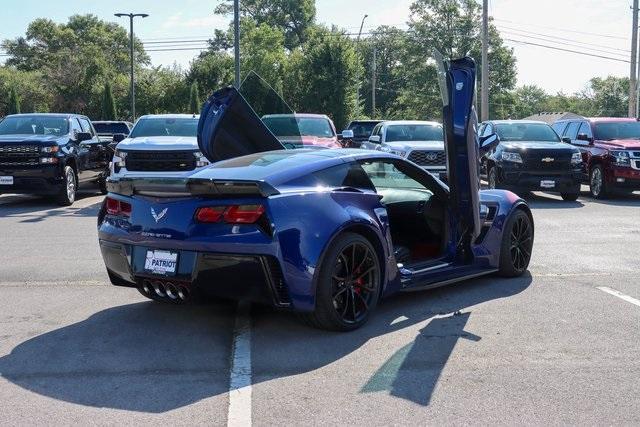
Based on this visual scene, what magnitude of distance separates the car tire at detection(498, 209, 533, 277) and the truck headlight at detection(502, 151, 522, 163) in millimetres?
8139

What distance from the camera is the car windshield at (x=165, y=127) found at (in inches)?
563

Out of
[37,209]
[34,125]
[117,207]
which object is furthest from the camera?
[34,125]

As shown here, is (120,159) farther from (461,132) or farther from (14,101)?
(14,101)

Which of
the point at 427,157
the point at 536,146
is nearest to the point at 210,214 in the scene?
the point at 427,157

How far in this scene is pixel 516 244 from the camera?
23.3 ft

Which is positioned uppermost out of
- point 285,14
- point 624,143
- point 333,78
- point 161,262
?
point 285,14

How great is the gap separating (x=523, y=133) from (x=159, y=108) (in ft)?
144

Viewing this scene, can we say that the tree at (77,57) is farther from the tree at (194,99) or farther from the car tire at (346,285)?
the car tire at (346,285)

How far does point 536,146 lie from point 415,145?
2573 millimetres

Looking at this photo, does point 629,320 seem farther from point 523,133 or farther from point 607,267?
point 523,133

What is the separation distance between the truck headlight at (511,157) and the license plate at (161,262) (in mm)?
11431

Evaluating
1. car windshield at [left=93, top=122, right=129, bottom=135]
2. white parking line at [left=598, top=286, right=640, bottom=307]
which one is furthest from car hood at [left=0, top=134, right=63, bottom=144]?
car windshield at [left=93, top=122, right=129, bottom=135]

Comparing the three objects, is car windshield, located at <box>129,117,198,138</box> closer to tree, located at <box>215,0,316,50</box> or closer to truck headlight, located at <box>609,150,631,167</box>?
truck headlight, located at <box>609,150,631,167</box>

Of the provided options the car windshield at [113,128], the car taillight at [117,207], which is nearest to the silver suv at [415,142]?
the car taillight at [117,207]
